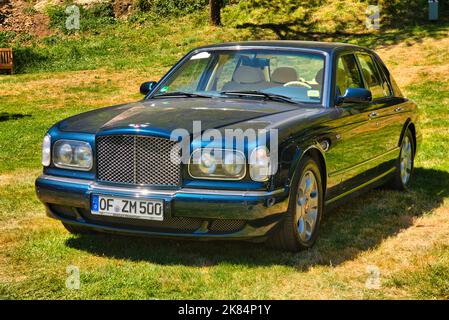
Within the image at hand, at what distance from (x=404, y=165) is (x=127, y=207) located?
4246 mm

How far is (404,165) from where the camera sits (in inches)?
345

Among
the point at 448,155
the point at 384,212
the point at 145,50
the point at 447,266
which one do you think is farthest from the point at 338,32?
the point at 447,266

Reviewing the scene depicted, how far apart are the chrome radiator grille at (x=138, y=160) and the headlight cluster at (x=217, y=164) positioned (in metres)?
0.13

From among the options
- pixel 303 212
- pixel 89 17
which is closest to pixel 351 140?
pixel 303 212

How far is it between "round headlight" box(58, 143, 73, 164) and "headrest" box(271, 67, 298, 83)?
78.7 inches

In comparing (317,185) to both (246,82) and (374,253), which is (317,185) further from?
(246,82)

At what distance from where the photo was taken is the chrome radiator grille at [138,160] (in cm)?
550

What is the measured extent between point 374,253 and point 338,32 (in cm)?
2113

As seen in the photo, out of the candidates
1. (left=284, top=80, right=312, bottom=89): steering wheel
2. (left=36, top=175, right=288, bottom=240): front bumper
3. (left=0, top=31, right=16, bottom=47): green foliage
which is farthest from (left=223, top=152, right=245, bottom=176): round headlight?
(left=0, top=31, right=16, bottom=47): green foliage

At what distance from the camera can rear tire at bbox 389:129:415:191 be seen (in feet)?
27.7

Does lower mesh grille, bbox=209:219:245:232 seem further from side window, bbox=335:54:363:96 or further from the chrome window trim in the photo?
side window, bbox=335:54:363:96

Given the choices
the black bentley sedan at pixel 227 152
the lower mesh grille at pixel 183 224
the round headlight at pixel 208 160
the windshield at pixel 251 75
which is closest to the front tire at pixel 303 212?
the black bentley sedan at pixel 227 152

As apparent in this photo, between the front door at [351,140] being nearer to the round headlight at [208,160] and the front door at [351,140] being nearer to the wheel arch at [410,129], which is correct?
the wheel arch at [410,129]

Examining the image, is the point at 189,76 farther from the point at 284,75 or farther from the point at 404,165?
the point at 404,165
